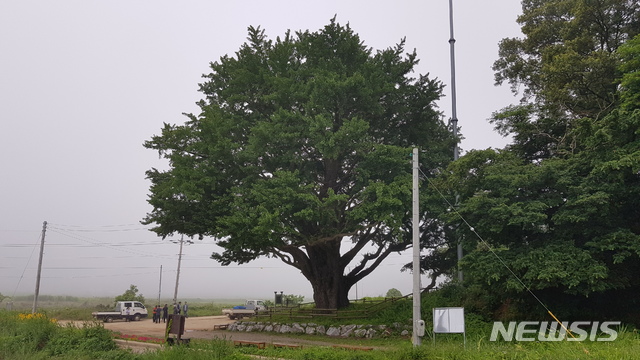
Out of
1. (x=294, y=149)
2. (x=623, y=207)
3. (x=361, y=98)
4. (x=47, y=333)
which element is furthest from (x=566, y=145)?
(x=47, y=333)

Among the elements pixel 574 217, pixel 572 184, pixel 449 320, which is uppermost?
pixel 572 184

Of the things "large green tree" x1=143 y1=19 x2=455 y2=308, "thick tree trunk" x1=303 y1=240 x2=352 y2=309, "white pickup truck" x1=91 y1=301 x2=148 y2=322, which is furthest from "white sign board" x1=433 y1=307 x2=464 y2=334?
"white pickup truck" x1=91 y1=301 x2=148 y2=322

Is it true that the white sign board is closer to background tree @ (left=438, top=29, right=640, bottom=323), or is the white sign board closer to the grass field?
the grass field

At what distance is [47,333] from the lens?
1889 centimetres

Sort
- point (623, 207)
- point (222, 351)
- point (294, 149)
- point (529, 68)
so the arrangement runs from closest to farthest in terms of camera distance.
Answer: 1. point (222, 351)
2. point (623, 207)
3. point (294, 149)
4. point (529, 68)

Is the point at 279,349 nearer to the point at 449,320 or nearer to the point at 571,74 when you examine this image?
the point at 449,320

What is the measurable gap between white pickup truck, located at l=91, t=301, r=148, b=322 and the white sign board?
3513 cm

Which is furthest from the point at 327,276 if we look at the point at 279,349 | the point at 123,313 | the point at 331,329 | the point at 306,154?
the point at 123,313

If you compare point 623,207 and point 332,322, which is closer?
point 623,207

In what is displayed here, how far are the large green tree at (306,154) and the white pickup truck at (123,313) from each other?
1744 cm

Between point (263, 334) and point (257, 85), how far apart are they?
14.7 metres

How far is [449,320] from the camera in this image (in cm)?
1265

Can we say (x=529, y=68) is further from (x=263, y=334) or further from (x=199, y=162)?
(x=263, y=334)

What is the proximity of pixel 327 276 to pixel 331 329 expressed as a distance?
4.70 metres
